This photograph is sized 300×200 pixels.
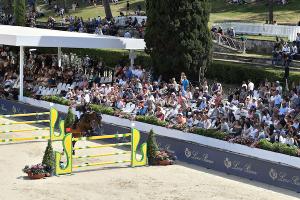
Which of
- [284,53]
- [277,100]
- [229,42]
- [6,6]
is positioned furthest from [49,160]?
[6,6]

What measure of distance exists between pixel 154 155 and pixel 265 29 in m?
23.1

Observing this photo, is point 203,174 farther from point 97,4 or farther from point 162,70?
point 97,4

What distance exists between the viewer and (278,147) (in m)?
21.0

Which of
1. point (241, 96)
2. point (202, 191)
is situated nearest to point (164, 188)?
point (202, 191)

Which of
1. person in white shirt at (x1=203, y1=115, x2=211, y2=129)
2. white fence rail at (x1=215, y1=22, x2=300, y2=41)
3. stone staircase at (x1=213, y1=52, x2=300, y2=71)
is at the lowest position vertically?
person in white shirt at (x1=203, y1=115, x2=211, y2=129)

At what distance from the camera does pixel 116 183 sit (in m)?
20.0

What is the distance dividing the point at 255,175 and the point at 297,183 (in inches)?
63.5

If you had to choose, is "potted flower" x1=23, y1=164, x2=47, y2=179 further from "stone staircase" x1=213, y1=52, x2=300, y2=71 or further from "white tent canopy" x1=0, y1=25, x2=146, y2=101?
"stone staircase" x1=213, y1=52, x2=300, y2=71

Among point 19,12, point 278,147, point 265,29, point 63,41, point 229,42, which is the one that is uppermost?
point 19,12

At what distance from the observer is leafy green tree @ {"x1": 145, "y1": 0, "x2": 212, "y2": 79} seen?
31.5 metres

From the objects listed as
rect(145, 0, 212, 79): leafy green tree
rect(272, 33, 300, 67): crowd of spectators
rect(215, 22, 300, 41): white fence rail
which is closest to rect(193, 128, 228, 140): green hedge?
rect(145, 0, 212, 79): leafy green tree

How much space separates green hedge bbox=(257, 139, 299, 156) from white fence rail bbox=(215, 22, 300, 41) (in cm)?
1931

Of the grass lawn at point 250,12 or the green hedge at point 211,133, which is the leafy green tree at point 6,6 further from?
the green hedge at point 211,133

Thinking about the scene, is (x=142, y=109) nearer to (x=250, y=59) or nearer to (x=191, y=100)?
(x=191, y=100)
